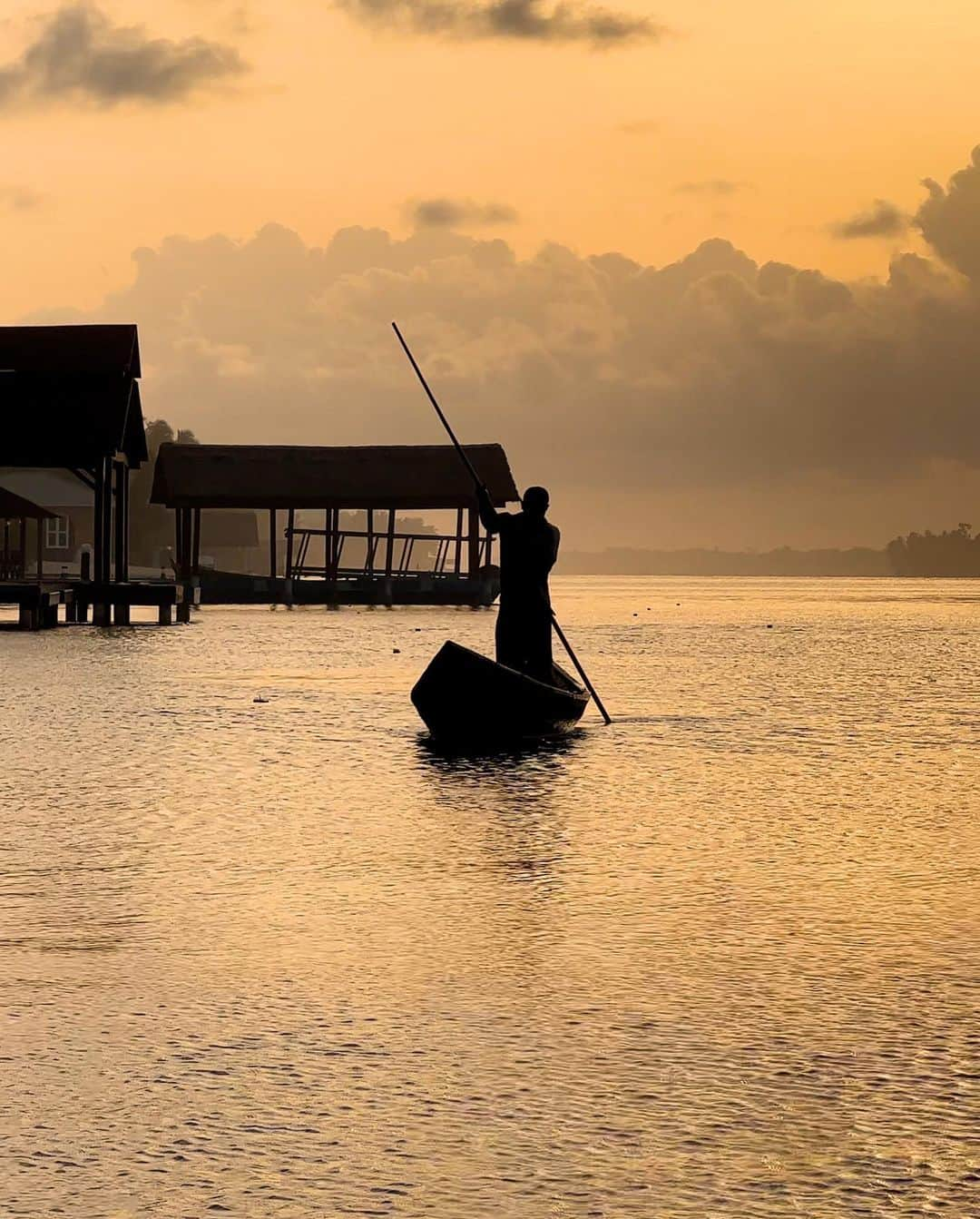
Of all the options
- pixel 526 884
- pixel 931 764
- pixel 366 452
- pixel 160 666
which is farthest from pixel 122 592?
pixel 526 884

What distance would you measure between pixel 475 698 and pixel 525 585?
1.78 m

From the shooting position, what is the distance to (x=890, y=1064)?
620 cm

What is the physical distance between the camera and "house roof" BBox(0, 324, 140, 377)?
49.0 m

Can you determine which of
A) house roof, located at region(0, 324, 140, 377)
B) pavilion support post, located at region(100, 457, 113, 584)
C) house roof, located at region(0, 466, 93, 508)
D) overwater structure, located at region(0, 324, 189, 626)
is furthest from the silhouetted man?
house roof, located at region(0, 466, 93, 508)

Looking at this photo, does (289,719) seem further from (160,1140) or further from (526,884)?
(160,1140)

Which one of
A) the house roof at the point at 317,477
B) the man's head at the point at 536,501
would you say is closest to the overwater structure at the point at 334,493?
the house roof at the point at 317,477

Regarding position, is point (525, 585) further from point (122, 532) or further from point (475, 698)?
point (122, 532)

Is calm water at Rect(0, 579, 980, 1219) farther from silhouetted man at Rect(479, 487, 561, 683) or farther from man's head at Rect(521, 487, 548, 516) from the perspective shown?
man's head at Rect(521, 487, 548, 516)

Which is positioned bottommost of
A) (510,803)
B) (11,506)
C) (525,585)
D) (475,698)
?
(510,803)

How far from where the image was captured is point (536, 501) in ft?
65.5

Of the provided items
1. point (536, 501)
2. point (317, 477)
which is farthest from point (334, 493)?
point (536, 501)

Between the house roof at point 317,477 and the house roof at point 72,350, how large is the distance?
19.8 m

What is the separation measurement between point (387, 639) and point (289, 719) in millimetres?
22677

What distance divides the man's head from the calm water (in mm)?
2811
